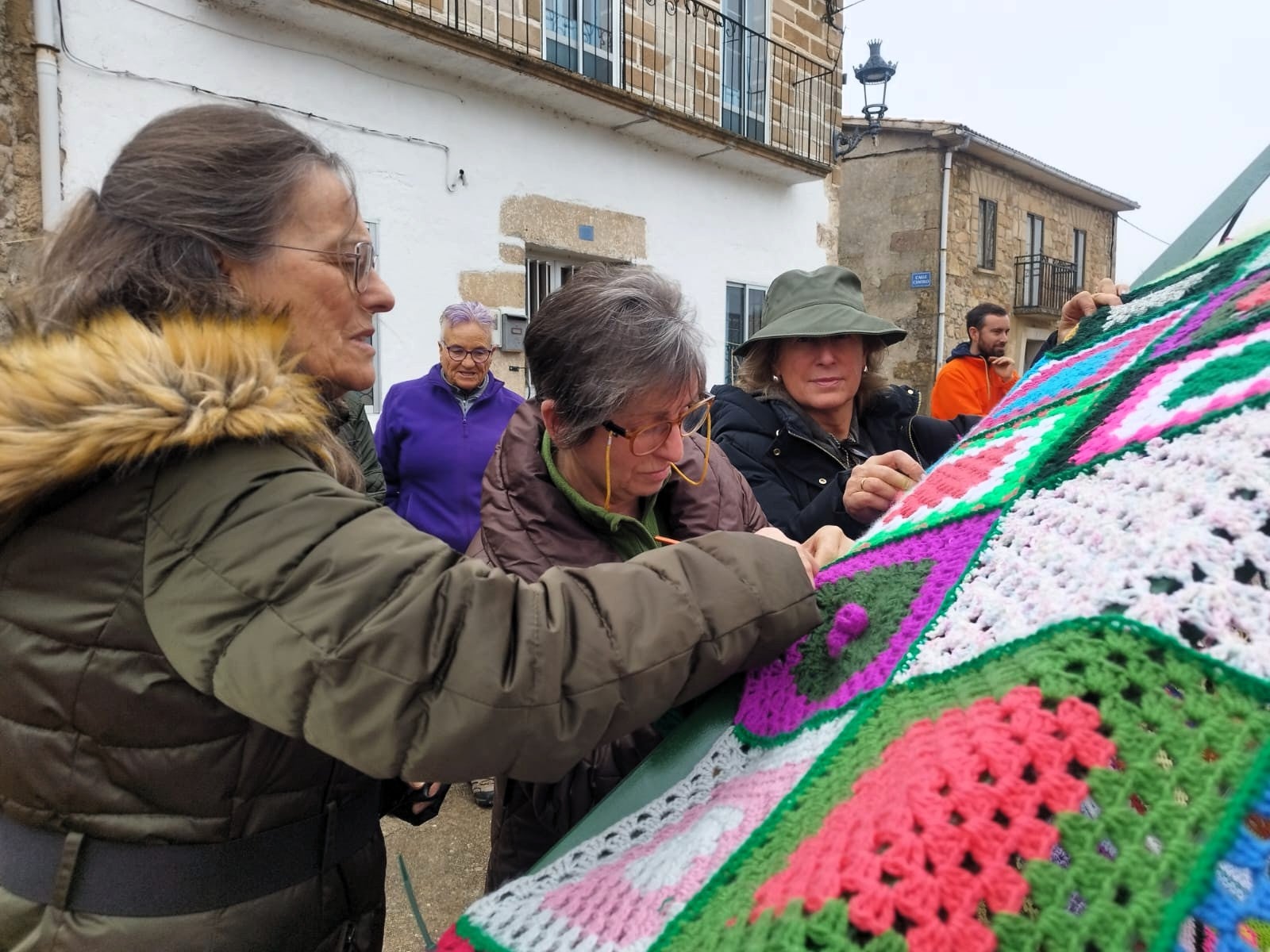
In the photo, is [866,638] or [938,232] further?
[938,232]

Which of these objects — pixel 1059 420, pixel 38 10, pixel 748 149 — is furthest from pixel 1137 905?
pixel 748 149

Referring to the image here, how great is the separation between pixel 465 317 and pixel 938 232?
12150 millimetres

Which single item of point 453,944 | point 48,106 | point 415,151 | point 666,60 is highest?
point 666,60

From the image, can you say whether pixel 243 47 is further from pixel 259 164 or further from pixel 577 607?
pixel 577 607

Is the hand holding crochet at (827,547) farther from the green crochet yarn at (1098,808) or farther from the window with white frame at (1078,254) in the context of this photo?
the window with white frame at (1078,254)

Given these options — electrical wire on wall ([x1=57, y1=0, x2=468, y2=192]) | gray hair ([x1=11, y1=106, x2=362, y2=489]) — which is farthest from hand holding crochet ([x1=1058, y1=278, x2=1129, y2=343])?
electrical wire on wall ([x1=57, y1=0, x2=468, y2=192])

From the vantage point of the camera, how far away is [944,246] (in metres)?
13.8

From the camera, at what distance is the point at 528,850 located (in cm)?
122

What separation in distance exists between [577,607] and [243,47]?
16.5 feet

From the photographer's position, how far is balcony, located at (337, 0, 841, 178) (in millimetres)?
5469

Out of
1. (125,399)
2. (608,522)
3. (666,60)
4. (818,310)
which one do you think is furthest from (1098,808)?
(666,60)

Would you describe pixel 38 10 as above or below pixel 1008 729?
above

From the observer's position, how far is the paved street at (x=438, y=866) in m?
2.64

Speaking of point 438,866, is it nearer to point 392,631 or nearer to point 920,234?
point 392,631
